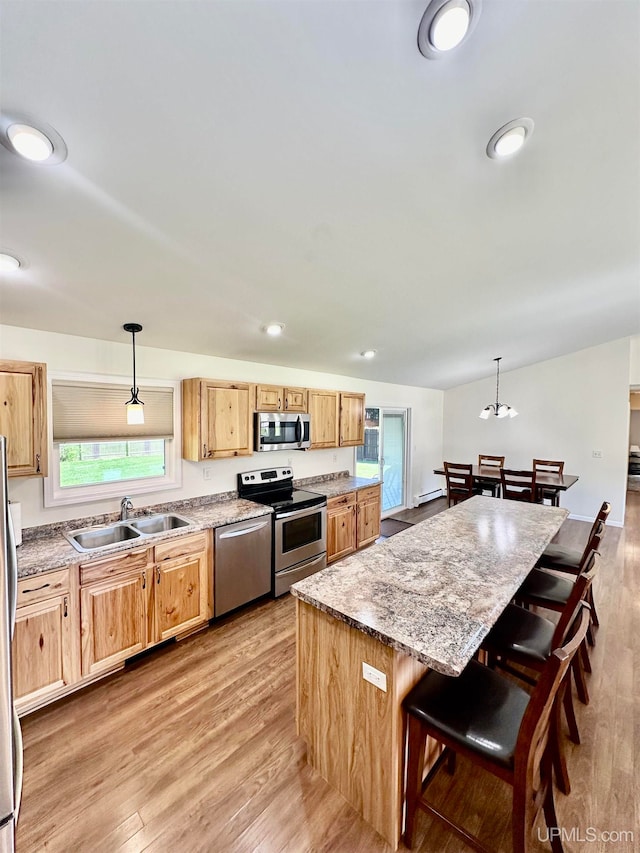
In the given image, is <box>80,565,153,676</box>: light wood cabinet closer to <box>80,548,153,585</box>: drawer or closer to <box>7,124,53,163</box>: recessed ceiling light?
<box>80,548,153,585</box>: drawer

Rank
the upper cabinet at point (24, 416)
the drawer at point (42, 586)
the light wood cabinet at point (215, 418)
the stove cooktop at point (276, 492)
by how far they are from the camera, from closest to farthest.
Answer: the drawer at point (42, 586) < the upper cabinet at point (24, 416) < the light wood cabinet at point (215, 418) < the stove cooktop at point (276, 492)

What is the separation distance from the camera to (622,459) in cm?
563

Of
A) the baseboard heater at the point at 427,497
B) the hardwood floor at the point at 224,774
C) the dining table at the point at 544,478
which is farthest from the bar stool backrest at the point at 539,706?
the baseboard heater at the point at 427,497

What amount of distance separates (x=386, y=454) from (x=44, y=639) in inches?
192

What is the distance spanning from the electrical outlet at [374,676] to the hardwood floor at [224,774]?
2.19ft

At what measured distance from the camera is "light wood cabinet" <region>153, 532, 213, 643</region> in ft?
8.38

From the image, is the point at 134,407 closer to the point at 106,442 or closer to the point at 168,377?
the point at 106,442

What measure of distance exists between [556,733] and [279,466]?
3.19m

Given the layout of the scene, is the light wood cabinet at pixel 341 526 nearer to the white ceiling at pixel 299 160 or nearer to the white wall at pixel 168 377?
the white wall at pixel 168 377

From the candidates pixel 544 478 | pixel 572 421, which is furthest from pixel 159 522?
pixel 572 421

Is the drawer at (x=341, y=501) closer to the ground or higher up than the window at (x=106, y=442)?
closer to the ground

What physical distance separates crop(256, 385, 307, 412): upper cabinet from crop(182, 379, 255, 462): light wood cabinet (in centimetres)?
11

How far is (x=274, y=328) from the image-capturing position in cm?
299

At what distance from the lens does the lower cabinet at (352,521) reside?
13.2 feet
